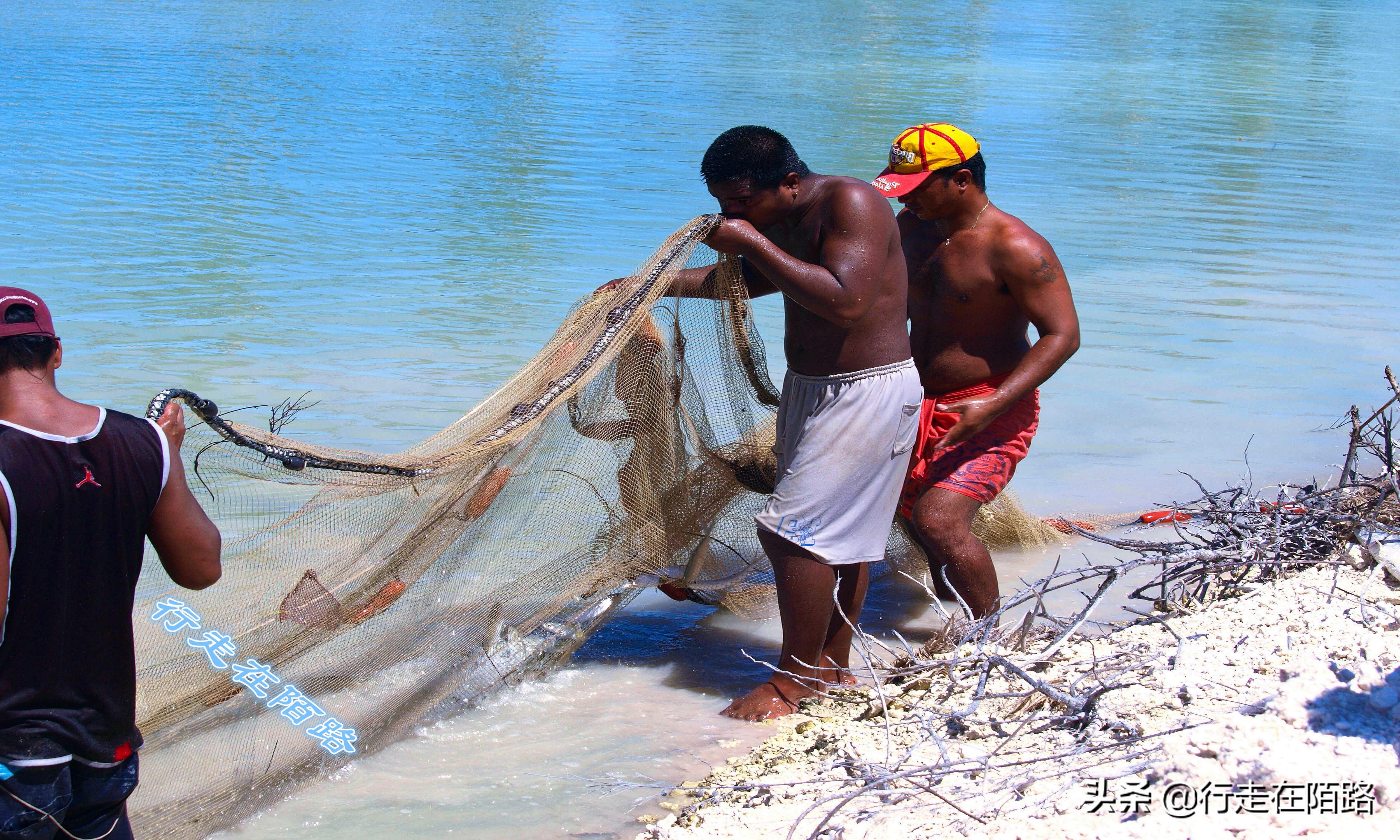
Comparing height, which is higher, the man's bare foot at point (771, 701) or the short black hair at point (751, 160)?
the short black hair at point (751, 160)

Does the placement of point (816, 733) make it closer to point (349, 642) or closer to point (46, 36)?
point (349, 642)

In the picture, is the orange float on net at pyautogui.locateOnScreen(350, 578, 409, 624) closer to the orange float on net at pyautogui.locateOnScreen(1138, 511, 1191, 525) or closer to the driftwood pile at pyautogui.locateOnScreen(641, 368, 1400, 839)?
the driftwood pile at pyautogui.locateOnScreen(641, 368, 1400, 839)

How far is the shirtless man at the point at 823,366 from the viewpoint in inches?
132

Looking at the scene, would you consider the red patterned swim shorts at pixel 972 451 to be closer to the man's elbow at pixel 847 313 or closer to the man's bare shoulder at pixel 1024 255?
the man's bare shoulder at pixel 1024 255

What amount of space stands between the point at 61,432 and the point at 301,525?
121 cm

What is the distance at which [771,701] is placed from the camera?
11.9 feet

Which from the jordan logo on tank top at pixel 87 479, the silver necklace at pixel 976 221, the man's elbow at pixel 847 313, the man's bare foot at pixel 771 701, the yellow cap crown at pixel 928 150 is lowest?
the man's bare foot at pixel 771 701

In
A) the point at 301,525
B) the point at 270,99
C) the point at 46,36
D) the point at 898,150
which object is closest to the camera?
the point at 301,525

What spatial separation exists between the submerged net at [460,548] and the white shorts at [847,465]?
1.76ft

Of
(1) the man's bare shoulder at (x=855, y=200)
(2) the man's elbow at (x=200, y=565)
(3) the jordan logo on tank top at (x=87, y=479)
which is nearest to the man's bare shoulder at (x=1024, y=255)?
(1) the man's bare shoulder at (x=855, y=200)

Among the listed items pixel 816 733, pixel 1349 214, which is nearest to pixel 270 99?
pixel 1349 214

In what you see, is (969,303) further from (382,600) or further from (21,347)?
(21,347)

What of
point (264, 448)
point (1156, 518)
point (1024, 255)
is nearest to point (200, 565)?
point (264, 448)

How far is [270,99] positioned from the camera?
65.1ft
